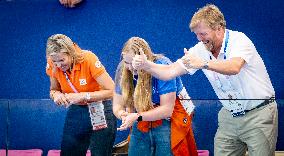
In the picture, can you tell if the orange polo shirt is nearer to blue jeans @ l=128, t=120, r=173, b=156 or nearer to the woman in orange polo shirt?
the woman in orange polo shirt

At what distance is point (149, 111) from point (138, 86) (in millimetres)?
157

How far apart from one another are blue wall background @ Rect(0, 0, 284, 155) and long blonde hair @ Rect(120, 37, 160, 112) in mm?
2205

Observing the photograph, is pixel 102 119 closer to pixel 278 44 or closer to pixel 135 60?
pixel 135 60

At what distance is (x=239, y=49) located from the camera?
3.20m

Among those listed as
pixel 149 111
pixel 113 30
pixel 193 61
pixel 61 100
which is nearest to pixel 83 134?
pixel 61 100

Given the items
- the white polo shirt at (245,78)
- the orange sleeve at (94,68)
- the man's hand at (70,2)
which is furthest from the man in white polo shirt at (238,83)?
the man's hand at (70,2)

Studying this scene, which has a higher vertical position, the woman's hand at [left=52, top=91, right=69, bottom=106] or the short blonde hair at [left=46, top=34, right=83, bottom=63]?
the short blonde hair at [left=46, top=34, right=83, bottom=63]

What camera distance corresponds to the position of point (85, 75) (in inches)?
147

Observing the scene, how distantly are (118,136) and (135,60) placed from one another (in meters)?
0.69

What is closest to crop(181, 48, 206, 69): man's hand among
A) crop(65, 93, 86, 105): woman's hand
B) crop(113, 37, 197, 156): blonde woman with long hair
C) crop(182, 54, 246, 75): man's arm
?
crop(182, 54, 246, 75): man's arm

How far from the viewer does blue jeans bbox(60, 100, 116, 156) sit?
11.8 feet

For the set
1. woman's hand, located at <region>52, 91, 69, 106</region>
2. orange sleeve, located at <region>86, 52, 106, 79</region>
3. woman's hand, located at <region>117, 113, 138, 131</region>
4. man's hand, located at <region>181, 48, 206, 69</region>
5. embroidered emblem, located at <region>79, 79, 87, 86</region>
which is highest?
man's hand, located at <region>181, 48, 206, 69</region>

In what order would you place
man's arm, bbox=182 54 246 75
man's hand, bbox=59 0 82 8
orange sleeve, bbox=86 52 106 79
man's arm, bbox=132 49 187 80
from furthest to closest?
man's hand, bbox=59 0 82 8 → orange sleeve, bbox=86 52 106 79 → man's arm, bbox=132 49 187 80 → man's arm, bbox=182 54 246 75

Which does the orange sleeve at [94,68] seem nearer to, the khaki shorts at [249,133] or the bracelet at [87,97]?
the bracelet at [87,97]
